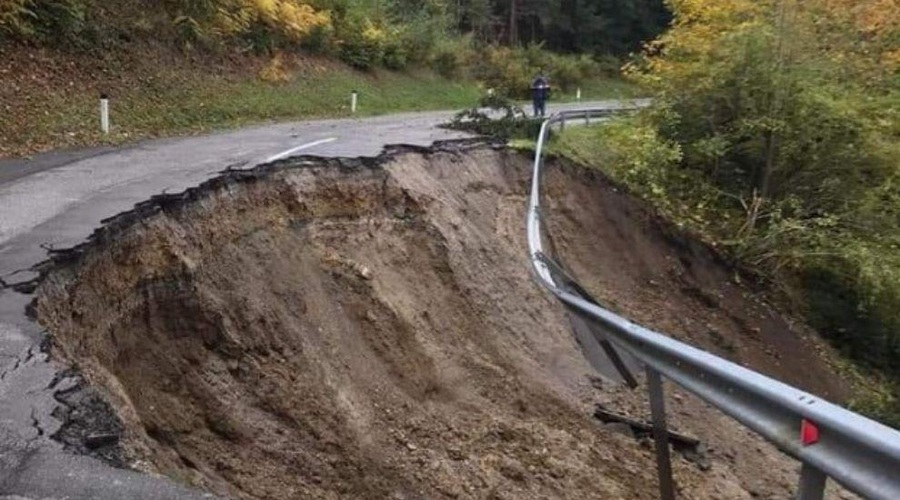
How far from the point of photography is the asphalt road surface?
400cm

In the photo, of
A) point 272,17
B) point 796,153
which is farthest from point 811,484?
point 272,17

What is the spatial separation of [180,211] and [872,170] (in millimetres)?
13525

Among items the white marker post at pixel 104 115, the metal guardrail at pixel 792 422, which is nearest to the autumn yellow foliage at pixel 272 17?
the white marker post at pixel 104 115

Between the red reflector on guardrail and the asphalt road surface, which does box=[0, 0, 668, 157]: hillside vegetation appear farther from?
the red reflector on guardrail

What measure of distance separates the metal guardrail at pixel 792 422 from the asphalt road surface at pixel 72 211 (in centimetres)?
249

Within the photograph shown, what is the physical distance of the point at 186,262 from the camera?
330 inches

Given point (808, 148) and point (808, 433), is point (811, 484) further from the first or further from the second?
point (808, 148)

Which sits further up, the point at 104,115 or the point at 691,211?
the point at 104,115

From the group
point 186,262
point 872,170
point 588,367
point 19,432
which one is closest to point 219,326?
point 186,262

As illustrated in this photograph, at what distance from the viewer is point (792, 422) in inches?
138

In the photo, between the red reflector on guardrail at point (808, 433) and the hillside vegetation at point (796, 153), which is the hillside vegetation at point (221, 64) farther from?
the red reflector on guardrail at point (808, 433)

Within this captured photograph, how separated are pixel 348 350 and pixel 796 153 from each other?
1130 centimetres

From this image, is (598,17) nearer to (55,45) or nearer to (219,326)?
(55,45)

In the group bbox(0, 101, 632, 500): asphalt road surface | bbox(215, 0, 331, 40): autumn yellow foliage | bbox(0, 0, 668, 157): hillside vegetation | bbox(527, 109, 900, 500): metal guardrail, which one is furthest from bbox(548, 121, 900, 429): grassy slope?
bbox(527, 109, 900, 500): metal guardrail
